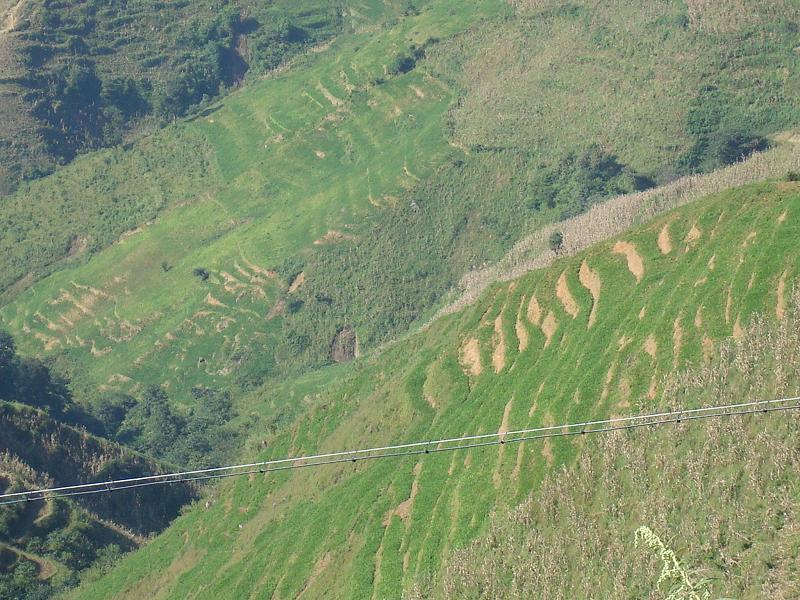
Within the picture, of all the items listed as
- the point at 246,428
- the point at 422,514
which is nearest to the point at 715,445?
the point at 422,514

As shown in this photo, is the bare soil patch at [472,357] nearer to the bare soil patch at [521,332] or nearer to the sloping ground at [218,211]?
the bare soil patch at [521,332]

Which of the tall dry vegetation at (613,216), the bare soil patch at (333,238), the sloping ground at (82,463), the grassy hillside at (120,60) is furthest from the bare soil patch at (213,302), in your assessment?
the grassy hillside at (120,60)

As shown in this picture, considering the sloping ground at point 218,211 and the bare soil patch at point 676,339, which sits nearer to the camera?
the bare soil patch at point 676,339

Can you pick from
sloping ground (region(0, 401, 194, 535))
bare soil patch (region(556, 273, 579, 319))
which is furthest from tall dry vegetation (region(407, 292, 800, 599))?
sloping ground (region(0, 401, 194, 535))

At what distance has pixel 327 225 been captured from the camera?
119188 mm

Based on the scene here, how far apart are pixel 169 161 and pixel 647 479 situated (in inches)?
4247

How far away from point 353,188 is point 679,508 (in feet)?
277

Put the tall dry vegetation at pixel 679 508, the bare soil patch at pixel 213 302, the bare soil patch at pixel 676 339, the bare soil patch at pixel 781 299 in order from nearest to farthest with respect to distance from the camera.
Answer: the tall dry vegetation at pixel 679 508 → the bare soil patch at pixel 781 299 → the bare soil patch at pixel 676 339 → the bare soil patch at pixel 213 302

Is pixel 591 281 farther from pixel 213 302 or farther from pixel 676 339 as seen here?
pixel 213 302

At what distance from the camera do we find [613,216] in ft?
299

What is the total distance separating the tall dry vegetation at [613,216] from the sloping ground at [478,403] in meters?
10.1

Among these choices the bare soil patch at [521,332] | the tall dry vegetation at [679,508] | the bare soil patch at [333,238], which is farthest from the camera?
the bare soil patch at [333,238]

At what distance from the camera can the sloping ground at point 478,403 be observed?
50.7m

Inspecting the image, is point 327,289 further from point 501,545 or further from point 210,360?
point 501,545
